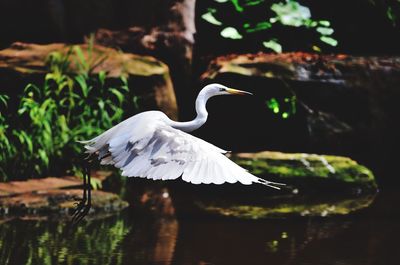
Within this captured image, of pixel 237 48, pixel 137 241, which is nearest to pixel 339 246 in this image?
pixel 137 241

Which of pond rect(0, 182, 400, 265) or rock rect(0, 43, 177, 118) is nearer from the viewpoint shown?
pond rect(0, 182, 400, 265)

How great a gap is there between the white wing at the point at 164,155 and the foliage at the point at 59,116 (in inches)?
87.3

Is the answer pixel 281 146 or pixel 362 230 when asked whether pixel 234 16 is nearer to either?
pixel 281 146

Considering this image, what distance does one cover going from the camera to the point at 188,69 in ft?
29.6

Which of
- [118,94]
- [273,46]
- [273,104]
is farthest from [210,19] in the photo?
[118,94]

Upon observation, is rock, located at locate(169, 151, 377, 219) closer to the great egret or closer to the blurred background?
the blurred background

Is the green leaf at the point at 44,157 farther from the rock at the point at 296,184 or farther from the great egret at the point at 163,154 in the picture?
the great egret at the point at 163,154

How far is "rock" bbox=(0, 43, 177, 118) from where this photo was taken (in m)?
8.10

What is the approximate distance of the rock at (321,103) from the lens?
862 cm

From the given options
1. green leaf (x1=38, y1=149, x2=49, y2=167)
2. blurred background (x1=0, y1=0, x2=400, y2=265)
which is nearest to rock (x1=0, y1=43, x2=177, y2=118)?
blurred background (x1=0, y1=0, x2=400, y2=265)

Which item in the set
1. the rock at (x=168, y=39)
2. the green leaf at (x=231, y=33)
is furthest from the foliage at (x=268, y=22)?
the rock at (x=168, y=39)

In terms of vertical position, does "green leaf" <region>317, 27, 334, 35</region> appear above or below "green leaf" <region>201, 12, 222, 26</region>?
below

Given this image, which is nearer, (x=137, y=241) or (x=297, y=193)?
(x=137, y=241)

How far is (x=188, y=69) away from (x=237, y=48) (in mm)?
989
